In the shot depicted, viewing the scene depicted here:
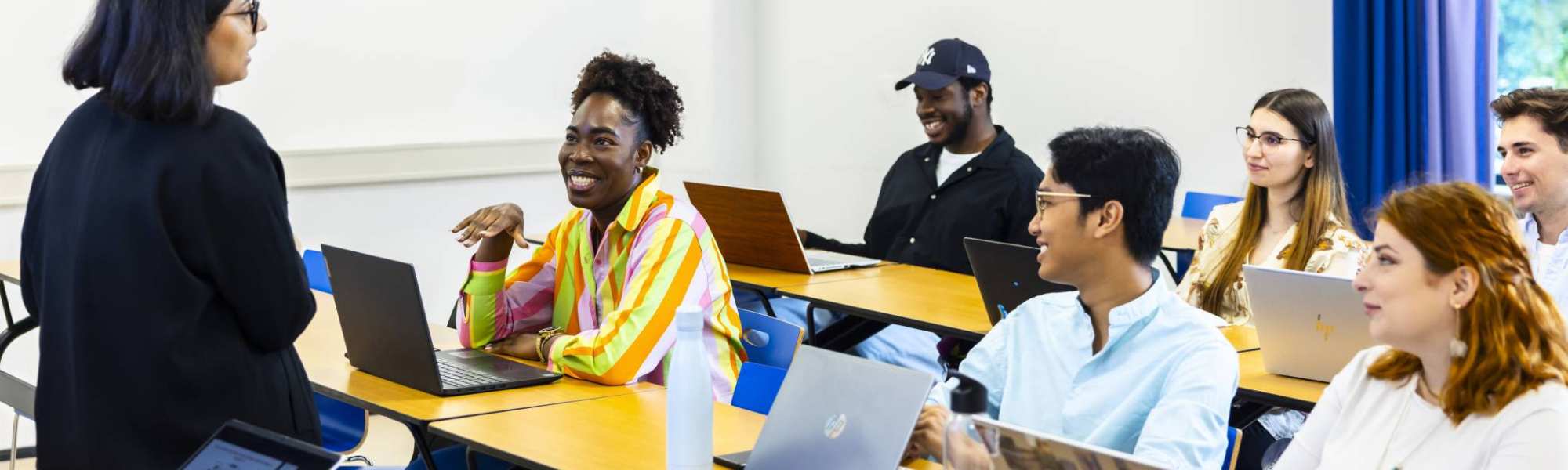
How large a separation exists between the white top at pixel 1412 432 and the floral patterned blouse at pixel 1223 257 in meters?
1.02

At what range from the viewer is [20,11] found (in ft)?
13.8

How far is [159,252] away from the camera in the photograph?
182 centimetres

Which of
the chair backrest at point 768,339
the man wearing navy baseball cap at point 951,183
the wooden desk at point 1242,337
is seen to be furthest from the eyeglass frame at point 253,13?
the man wearing navy baseball cap at point 951,183

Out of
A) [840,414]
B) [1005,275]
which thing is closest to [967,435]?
[840,414]

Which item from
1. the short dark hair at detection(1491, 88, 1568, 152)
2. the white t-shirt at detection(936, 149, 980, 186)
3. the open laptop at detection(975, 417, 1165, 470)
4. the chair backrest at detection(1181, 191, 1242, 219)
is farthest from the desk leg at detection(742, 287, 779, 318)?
the open laptop at detection(975, 417, 1165, 470)

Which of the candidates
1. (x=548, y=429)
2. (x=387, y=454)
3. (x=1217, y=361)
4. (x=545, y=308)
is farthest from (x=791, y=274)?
(x=1217, y=361)

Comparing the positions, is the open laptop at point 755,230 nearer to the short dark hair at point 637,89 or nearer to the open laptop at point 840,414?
the short dark hair at point 637,89

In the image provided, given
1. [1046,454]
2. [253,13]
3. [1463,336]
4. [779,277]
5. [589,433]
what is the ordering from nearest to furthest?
[1046,454] < [1463,336] < [253,13] < [589,433] < [779,277]

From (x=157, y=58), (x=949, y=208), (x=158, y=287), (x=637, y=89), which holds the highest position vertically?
(x=157, y=58)

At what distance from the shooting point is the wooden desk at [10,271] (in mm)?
3572

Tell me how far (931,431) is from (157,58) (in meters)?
1.04

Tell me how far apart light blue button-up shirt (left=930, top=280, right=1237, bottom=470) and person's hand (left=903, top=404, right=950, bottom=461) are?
51mm

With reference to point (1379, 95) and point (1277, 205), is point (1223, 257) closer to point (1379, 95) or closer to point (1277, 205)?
point (1277, 205)

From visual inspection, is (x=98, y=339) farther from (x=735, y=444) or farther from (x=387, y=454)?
(x=387, y=454)
